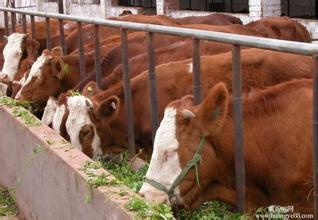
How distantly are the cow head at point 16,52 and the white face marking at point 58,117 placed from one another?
8.57 feet

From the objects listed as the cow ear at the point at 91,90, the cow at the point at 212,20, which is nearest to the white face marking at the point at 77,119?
the cow ear at the point at 91,90

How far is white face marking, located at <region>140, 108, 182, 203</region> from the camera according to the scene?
12.8 ft

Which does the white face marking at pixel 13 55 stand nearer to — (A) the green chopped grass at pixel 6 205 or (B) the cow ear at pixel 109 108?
(A) the green chopped grass at pixel 6 205

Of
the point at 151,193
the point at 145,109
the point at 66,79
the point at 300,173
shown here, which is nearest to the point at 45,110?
the point at 66,79

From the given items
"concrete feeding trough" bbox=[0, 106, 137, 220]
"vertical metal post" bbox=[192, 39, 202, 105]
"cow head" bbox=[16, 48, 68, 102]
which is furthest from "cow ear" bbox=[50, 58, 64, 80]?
"vertical metal post" bbox=[192, 39, 202, 105]

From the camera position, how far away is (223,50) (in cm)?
666

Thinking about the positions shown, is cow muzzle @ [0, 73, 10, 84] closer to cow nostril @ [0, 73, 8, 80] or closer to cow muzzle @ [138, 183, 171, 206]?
cow nostril @ [0, 73, 8, 80]

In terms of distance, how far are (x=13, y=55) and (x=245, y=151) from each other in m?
5.74

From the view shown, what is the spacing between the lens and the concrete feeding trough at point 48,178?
4.33 m

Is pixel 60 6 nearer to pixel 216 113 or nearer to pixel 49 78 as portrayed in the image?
pixel 49 78

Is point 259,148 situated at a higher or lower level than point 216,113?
lower

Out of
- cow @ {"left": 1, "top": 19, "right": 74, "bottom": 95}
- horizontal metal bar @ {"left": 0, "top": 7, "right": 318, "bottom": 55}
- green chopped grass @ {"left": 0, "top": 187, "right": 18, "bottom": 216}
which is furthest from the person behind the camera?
cow @ {"left": 1, "top": 19, "right": 74, "bottom": 95}

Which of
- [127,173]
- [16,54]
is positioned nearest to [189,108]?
[127,173]

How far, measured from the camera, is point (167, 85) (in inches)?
222
